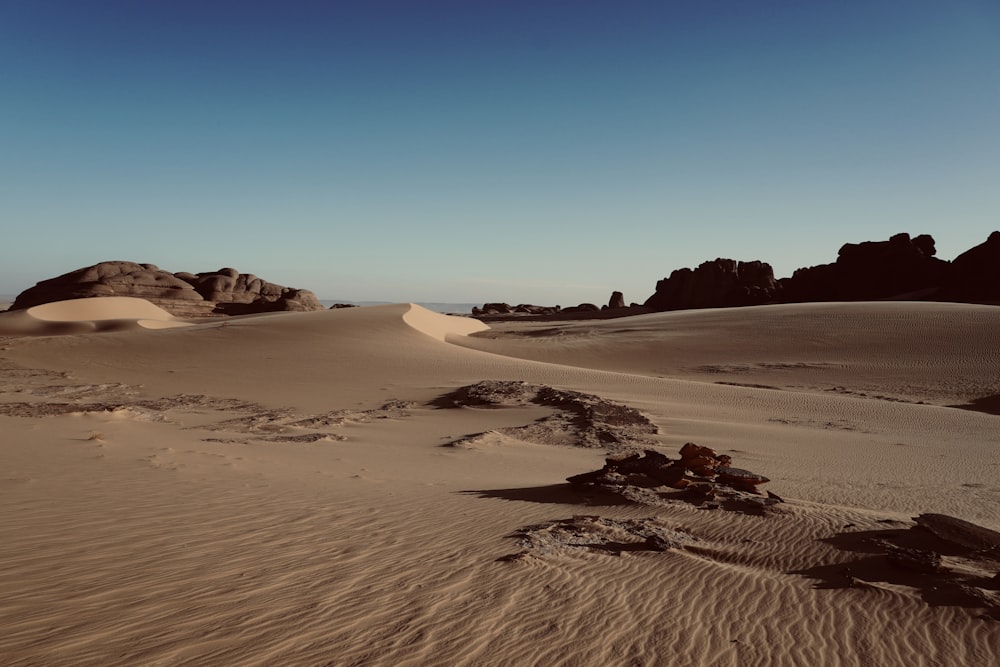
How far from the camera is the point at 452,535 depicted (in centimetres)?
594

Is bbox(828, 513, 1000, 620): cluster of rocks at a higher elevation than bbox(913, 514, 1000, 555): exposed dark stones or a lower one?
lower

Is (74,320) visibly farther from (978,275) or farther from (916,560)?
(978,275)

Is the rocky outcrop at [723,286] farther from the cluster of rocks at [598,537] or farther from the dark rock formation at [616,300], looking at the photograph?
the cluster of rocks at [598,537]

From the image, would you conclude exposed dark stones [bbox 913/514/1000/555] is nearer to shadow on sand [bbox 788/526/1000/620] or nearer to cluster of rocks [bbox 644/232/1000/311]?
shadow on sand [bbox 788/526/1000/620]

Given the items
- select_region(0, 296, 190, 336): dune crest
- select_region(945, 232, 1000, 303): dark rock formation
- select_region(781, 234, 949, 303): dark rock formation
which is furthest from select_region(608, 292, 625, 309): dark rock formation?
select_region(0, 296, 190, 336): dune crest

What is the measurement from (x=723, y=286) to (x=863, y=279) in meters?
12.7

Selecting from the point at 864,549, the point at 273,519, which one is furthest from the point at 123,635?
the point at 864,549

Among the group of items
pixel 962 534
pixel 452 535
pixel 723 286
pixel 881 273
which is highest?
pixel 881 273

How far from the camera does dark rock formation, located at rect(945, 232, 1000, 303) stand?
45.1 m

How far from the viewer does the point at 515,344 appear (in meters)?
31.3

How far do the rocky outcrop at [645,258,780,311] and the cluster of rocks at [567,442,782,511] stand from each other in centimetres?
5473

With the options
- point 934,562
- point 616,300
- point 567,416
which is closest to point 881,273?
point 616,300

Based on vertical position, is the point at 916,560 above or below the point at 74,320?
below

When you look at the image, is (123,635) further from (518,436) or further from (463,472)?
(518,436)
